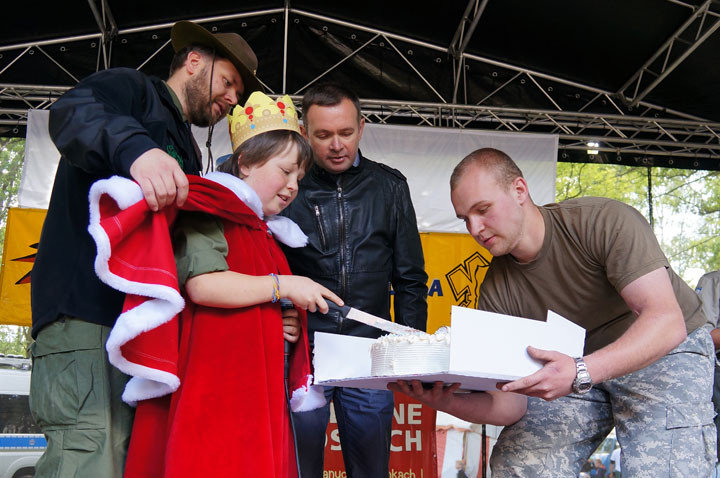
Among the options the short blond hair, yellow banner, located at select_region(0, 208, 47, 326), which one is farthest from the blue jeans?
yellow banner, located at select_region(0, 208, 47, 326)

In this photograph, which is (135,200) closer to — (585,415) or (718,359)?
(585,415)

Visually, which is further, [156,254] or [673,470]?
[673,470]

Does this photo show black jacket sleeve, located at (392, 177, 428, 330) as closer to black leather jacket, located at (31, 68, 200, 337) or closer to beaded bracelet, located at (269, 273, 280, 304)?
beaded bracelet, located at (269, 273, 280, 304)

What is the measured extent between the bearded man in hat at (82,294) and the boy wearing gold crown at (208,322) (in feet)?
0.19

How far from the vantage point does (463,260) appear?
568 centimetres

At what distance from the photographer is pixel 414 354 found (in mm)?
1616

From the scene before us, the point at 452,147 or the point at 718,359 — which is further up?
the point at 452,147

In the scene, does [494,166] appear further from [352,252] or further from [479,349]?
[479,349]

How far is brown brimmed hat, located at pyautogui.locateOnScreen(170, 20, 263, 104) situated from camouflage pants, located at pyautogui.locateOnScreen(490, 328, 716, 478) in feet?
4.77

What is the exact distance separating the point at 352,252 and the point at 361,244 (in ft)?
0.16

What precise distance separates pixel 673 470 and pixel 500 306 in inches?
28.6

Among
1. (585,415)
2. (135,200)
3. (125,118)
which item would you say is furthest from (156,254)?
(585,415)

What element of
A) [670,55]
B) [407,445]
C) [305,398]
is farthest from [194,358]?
[670,55]

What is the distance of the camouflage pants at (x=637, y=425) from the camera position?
6.65 ft
